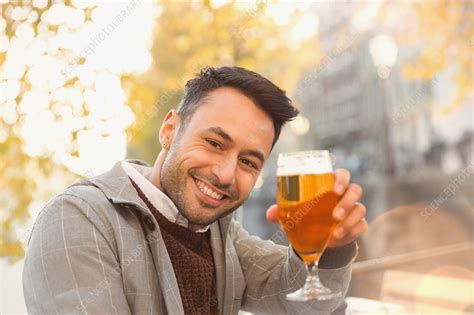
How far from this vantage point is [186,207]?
198 centimetres

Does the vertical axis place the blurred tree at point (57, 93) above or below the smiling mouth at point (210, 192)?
above

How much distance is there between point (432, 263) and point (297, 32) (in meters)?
6.31

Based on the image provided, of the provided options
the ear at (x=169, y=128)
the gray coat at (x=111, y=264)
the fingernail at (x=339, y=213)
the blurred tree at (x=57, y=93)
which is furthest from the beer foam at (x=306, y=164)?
the blurred tree at (x=57, y=93)

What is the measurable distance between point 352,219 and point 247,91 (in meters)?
0.73

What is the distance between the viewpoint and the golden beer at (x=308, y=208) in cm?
142

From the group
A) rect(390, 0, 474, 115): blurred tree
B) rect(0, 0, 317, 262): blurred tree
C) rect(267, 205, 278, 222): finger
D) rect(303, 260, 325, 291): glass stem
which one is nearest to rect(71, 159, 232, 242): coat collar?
rect(267, 205, 278, 222): finger

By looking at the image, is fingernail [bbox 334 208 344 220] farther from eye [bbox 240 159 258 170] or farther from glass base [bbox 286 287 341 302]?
eye [bbox 240 159 258 170]

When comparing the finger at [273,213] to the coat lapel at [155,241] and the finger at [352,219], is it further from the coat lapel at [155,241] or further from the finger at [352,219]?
the coat lapel at [155,241]

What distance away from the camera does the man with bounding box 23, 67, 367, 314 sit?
5.03 ft

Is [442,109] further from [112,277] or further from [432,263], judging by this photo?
[112,277]

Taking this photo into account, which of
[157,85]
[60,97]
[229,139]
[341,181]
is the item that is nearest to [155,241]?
[229,139]

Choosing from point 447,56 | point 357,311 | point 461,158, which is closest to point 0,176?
point 357,311

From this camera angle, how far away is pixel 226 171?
1846 millimetres

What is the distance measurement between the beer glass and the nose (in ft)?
1.20
